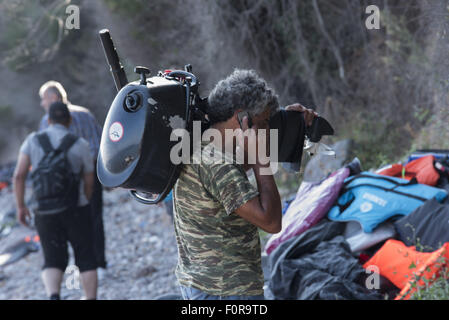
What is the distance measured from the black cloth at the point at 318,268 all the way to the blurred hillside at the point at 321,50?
124cm

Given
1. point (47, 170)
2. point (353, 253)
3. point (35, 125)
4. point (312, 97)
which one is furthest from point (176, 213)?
point (35, 125)

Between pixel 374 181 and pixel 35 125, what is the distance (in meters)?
17.2

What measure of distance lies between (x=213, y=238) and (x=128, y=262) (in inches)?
202

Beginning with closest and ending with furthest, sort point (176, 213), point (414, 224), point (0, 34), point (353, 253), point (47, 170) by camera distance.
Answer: point (176, 213) → point (414, 224) → point (353, 253) → point (47, 170) → point (0, 34)

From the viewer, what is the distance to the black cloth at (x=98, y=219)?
17.5ft

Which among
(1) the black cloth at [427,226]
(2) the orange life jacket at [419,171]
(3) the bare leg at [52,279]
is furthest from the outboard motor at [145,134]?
(3) the bare leg at [52,279]

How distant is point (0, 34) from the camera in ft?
44.8

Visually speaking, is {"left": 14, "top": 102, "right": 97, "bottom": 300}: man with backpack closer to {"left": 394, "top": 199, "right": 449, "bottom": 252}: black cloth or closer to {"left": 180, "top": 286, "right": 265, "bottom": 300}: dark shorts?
{"left": 180, "top": 286, "right": 265, "bottom": 300}: dark shorts

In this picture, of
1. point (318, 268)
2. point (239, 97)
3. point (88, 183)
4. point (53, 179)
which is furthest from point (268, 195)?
point (88, 183)

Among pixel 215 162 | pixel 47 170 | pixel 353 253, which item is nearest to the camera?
pixel 215 162

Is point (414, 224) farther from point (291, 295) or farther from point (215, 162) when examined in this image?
point (215, 162)

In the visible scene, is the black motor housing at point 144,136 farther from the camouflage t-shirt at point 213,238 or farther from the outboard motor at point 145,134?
the camouflage t-shirt at point 213,238

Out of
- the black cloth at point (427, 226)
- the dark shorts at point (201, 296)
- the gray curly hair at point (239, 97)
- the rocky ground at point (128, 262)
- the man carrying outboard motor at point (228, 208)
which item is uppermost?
the gray curly hair at point (239, 97)

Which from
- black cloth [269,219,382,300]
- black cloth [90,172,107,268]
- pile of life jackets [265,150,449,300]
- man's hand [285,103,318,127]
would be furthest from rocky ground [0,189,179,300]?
man's hand [285,103,318,127]
